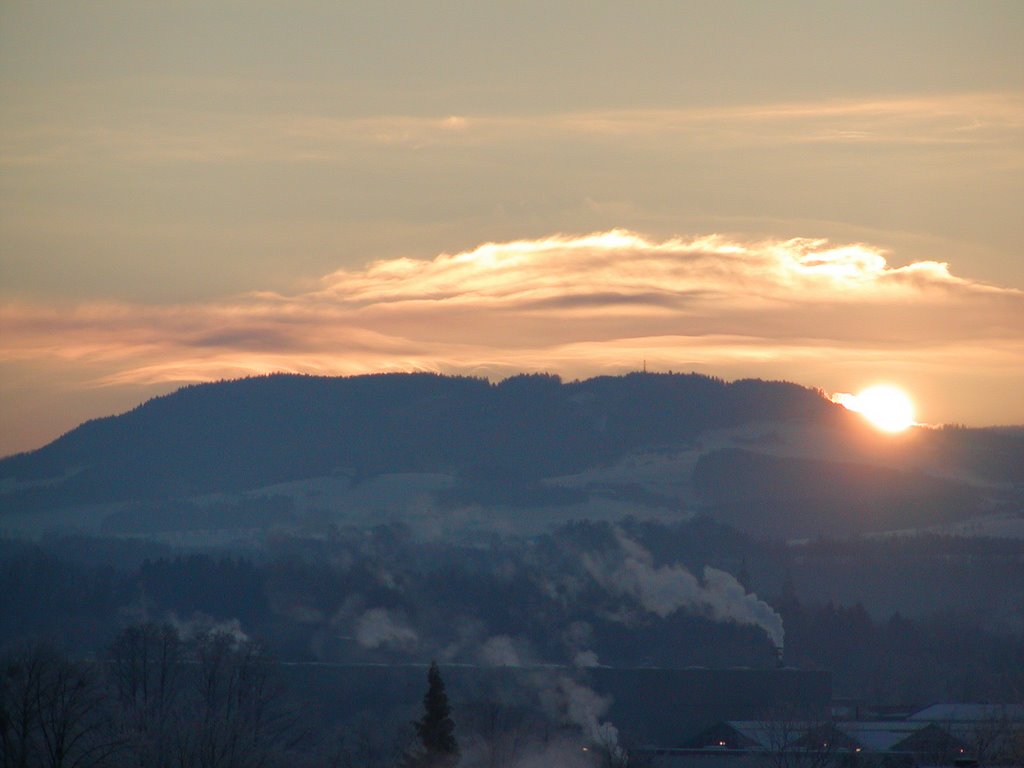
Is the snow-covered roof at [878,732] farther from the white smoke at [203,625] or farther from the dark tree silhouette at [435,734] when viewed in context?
the white smoke at [203,625]

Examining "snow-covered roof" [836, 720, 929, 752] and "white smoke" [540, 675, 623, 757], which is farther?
"white smoke" [540, 675, 623, 757]

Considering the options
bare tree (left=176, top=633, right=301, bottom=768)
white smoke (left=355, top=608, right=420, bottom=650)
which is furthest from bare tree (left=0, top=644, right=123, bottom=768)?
white smoke (left=355, top=608, right=420, bottom=650)

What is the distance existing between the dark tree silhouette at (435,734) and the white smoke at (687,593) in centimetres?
6357

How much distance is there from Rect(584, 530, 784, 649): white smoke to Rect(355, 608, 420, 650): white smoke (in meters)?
15.6

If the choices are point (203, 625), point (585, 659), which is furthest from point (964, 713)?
point (203, 625)

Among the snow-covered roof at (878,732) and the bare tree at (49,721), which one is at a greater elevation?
the bare tree at (49,721)

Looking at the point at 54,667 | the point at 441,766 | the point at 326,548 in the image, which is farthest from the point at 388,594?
the point at 441,766

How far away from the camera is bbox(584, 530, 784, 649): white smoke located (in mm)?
131625

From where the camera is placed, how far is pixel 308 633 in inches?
5502

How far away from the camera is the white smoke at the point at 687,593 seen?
131625mm

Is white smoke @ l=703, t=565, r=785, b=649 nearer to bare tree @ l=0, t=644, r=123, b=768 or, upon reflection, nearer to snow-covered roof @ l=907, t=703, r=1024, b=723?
snow-covered roof @ l=907, t=703, r=1024, b=723

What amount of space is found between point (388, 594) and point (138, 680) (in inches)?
2050

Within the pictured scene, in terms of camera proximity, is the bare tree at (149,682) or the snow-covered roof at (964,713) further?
the snow-covered roof at (964,713)

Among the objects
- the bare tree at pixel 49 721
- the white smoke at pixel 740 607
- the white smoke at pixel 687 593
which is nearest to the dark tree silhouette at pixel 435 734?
the bare tree at pixel 49 721
